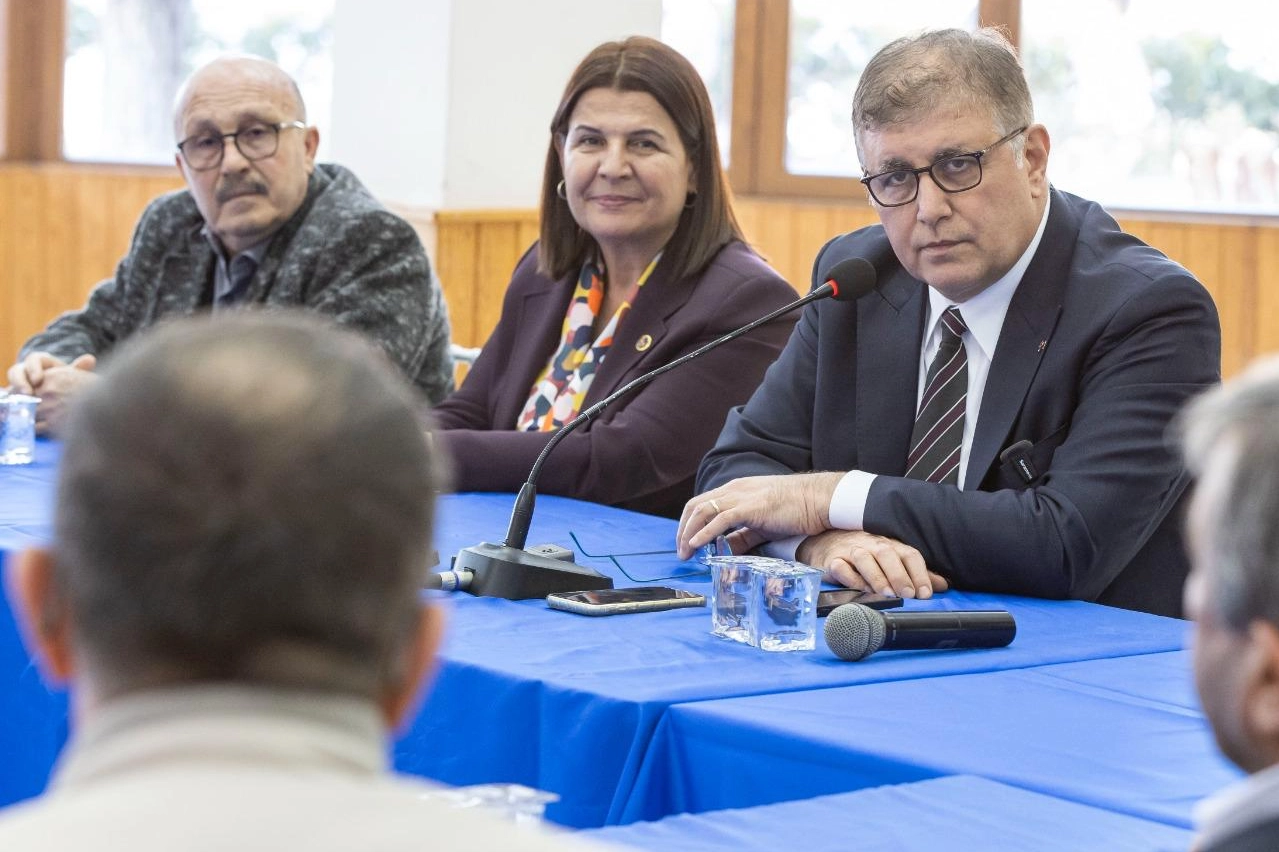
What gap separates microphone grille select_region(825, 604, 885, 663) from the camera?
1718mm

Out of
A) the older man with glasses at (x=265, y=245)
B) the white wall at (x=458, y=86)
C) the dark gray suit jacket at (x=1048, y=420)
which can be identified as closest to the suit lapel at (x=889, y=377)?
the dark gray suit jacket at (x=1048, y=420)

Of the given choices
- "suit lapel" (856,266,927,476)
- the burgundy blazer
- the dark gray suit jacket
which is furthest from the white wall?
"suit lapel" (856,266,927,476)

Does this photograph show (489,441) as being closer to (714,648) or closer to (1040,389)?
(1040,389)

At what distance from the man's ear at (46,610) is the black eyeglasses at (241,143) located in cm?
332

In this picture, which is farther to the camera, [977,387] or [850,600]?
[977,387]

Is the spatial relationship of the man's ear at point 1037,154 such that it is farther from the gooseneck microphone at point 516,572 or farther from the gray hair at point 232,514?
the gray hair at point 232,514

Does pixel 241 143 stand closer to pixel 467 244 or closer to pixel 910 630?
pixel 467 244

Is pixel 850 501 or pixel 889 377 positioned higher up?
pixel 889 377

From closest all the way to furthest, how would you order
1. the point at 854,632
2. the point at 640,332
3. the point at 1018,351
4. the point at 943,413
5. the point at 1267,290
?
the point at 854,632
the point at 1018,351
the point at 943,413
the point at 640,332
the point at 1267,290

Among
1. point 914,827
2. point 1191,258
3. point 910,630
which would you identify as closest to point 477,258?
point 1191,258

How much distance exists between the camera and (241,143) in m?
3.86

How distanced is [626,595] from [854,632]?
0.35 m

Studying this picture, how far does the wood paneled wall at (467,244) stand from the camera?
577 centimetres

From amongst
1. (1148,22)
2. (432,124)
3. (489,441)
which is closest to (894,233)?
(489,441)
